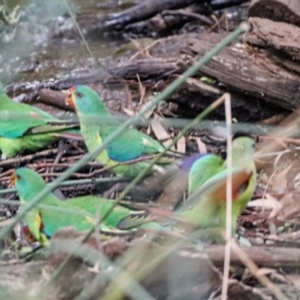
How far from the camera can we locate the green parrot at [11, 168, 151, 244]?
2.12m

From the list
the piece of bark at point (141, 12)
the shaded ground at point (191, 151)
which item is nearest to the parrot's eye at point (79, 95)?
the shaded ground at point (191, 151)

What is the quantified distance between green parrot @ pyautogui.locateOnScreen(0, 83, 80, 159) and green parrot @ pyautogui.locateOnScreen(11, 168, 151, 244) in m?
0.72

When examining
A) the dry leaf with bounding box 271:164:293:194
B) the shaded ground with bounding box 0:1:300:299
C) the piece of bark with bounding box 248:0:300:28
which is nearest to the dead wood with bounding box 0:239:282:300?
the shaded ground with bounding box 0:1:300:299

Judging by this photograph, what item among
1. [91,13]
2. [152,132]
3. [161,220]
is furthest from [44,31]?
[161,220]

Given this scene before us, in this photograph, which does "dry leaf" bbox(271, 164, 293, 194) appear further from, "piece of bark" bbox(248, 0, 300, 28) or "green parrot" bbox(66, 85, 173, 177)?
"piece of bark" bbox(248, 0, 300, 28)

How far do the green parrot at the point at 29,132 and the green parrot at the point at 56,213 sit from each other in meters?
0.72

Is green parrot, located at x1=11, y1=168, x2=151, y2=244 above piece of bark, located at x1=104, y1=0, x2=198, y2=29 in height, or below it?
above

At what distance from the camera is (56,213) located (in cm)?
218

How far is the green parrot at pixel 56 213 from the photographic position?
2125mm

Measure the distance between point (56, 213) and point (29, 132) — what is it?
105cm

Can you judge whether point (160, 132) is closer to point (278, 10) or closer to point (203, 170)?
point (278, 10)

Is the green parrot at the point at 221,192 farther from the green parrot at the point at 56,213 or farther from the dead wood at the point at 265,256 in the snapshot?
the green parrot at the point at 56,213

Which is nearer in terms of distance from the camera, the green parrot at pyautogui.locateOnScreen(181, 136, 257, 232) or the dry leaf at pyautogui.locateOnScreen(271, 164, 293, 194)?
the green parrot at pyautogui.locateOnScreen(181, 136, 257, 232)

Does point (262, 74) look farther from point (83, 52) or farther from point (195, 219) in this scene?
point (83, 52)
